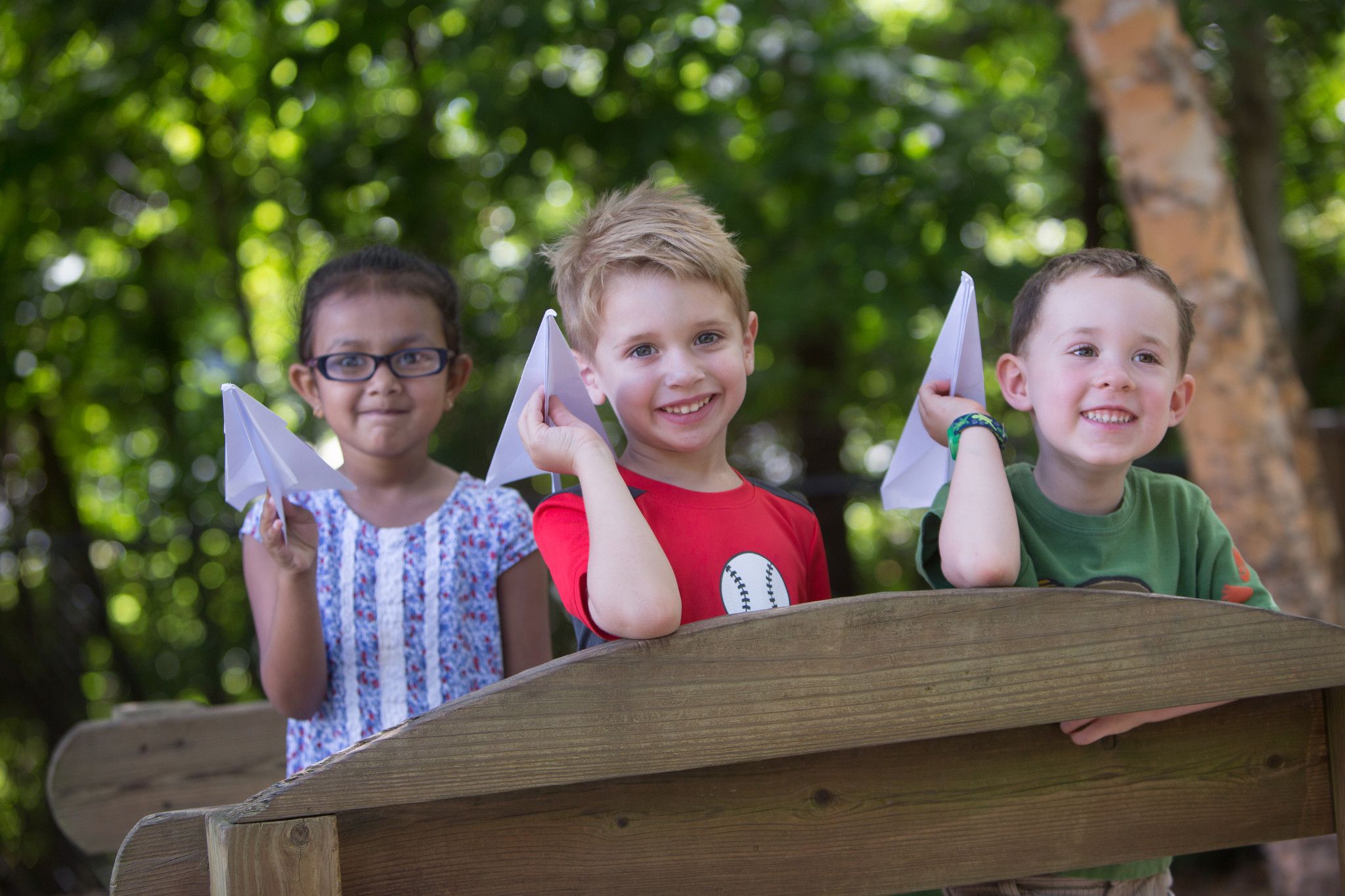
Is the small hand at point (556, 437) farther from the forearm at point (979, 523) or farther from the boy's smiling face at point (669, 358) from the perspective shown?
the forearm at point (979, 523)

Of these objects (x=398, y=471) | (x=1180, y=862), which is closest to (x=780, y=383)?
(x=1180, y=862)

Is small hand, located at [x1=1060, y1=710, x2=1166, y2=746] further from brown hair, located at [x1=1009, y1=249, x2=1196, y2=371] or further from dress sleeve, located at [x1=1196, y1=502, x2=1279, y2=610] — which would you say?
brown hair, located at [x1=1009, y1=249, x2=1196, y2=371]

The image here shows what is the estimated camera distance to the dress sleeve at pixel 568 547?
1.38 m

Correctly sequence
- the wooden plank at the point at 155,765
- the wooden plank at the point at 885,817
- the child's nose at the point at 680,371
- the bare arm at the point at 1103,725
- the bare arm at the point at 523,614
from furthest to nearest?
1. the wooden plank at the point at 155,765
2. the bare arm at the point at 523,614
3. the child's nose at the point at 680,371
4. the bare arm at the point at 1103,725
5. the wooden plank at the point at 885,817

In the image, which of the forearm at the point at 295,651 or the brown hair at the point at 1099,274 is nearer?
the brown hair at the point at 1099,274

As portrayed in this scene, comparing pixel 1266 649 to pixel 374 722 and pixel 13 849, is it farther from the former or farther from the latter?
pixel 13 849

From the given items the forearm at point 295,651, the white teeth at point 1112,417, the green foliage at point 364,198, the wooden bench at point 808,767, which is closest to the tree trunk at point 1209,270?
the green foliage at point 364,198

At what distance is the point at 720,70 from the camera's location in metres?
4.25

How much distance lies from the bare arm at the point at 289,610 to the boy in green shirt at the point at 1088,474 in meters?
0.90

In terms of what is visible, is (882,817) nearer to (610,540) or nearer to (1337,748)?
(610,540)

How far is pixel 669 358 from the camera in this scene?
1522 mm

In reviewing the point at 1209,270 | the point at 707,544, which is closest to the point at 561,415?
the point at 707,544

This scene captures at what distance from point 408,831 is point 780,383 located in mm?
4813

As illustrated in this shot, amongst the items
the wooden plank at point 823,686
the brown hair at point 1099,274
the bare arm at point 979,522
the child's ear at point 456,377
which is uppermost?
the child's ear at point 456,377
